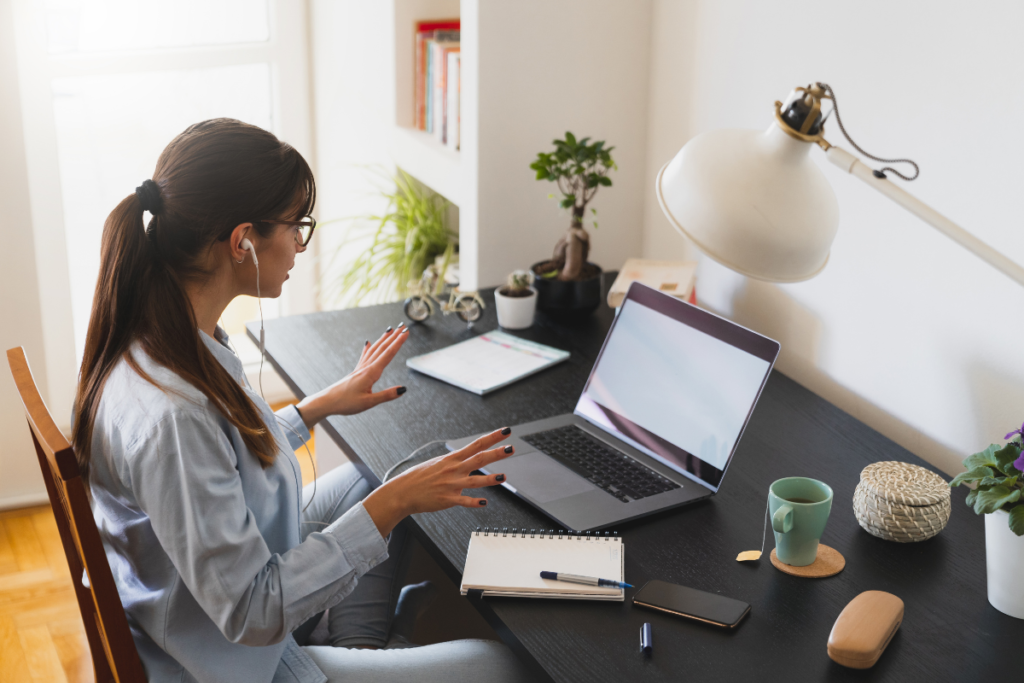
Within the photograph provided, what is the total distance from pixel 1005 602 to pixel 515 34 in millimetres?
1396

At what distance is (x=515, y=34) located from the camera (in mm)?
1961

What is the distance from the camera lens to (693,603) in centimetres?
113

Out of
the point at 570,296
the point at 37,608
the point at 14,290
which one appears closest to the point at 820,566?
the point at 570,296

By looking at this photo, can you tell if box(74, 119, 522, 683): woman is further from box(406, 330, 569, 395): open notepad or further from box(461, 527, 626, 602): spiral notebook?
box(406, 330, 569, 395): open notepad

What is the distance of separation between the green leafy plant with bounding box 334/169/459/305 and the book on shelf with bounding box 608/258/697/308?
649 millimetres

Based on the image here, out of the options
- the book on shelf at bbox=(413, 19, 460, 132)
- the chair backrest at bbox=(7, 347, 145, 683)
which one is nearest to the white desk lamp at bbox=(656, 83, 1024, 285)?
the chair backrest at bbox=(7, 347, 145, 683)

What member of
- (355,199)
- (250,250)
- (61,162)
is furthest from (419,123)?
(250,250)

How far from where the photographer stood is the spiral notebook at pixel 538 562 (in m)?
1.14

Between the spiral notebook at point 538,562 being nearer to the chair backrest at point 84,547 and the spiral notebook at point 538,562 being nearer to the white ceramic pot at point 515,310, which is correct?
the chair backrest at point 84,547

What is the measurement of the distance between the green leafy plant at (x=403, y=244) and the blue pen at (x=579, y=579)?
55.0 inches

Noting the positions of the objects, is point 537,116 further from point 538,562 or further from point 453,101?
point 538,562

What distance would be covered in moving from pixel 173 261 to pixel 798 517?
84cm

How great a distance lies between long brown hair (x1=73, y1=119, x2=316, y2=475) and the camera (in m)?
1.12

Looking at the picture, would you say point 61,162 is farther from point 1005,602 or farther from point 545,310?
point 1005,602
